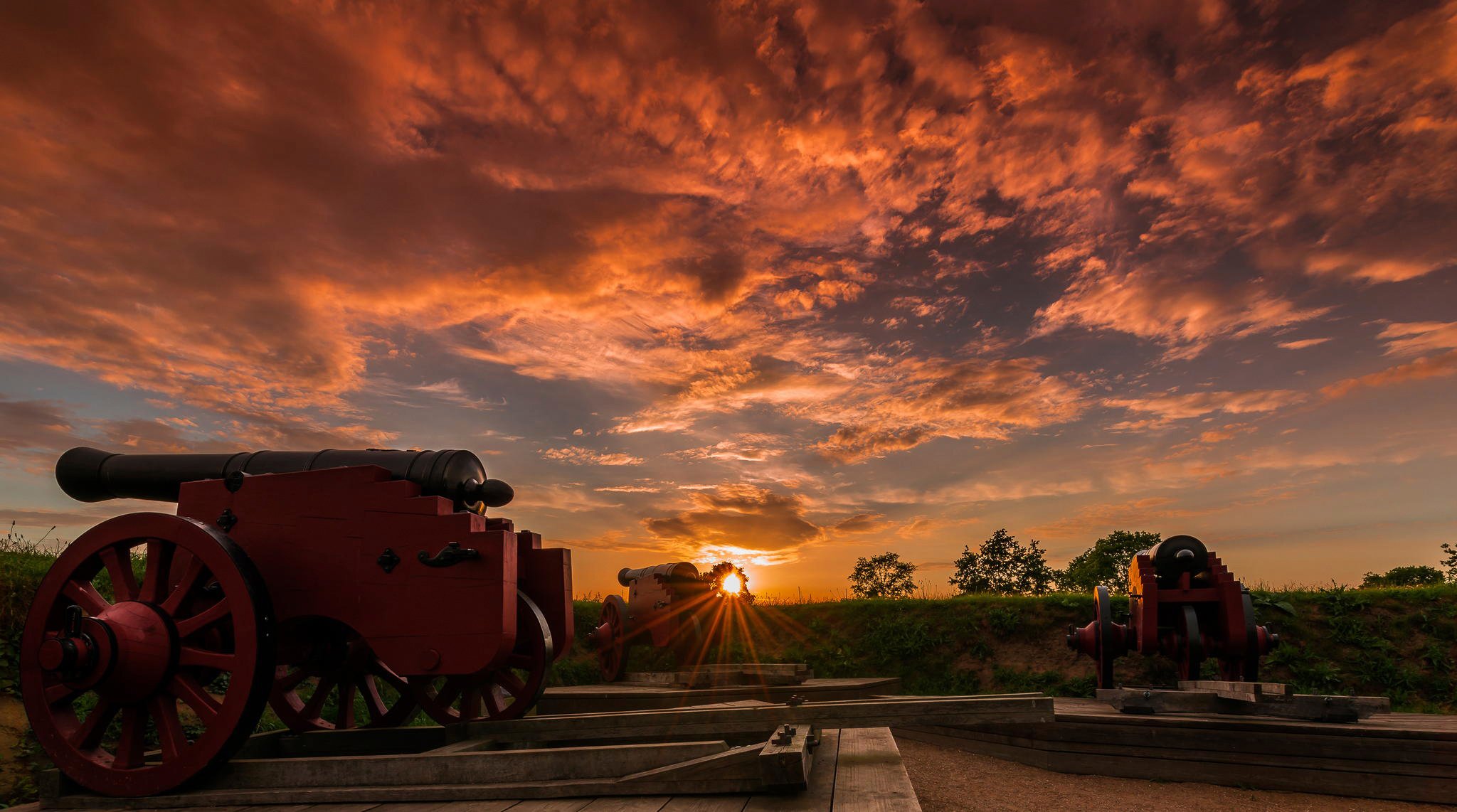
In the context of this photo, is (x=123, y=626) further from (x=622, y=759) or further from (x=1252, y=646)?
(x=1252, y=646)

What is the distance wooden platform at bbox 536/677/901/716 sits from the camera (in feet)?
28.0

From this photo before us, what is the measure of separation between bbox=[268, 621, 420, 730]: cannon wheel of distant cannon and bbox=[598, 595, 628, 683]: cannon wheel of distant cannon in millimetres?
4206

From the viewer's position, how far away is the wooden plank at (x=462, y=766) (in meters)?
3.91

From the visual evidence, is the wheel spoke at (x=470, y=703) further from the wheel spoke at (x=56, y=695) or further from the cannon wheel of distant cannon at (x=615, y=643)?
the cannon wheel of distant cannon at (x=615, y=643)

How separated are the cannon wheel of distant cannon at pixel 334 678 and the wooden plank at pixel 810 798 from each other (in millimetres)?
3438

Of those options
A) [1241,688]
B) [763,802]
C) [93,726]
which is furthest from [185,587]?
[1241,688]

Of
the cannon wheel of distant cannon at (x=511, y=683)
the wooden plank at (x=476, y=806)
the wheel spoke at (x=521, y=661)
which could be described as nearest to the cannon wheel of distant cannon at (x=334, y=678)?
the cannon wheel of distant cannon at (x=511, y=683)

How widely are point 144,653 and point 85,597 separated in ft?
2.22

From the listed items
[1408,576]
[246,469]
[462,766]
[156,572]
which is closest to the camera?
[462,766]

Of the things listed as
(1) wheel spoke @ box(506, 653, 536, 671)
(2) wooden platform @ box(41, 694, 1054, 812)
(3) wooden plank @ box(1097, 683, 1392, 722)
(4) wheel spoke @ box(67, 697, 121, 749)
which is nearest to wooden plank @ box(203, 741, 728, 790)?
(2) wooden platform @ box(41, 694, 1054, 812)

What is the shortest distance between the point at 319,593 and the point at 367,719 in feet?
14.1

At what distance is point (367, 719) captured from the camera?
27.7 feet

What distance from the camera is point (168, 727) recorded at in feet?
14.3

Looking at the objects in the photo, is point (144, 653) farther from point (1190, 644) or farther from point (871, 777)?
point (1190, 644)
